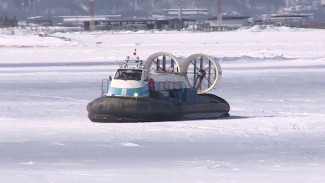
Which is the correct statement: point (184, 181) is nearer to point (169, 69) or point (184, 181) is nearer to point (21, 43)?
point (169, 69)

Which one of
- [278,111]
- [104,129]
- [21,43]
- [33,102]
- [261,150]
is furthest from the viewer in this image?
[21,43]

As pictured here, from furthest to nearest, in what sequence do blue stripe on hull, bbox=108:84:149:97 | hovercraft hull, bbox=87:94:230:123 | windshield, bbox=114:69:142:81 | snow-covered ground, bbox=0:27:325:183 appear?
1. windshield, bbox=114:69:142:81
2. blue stripe on hull, bbox=108:84:149:97
3. hovercraft hull, bbox=87:94:230:123
4. snow-covered ground, bbox=0:27:325:183

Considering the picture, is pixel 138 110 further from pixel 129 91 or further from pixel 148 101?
pixel 129 91

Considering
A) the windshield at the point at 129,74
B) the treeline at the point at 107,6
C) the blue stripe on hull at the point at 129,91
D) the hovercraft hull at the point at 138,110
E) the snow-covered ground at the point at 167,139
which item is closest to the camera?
the snow-covered ground at the point at 167,139

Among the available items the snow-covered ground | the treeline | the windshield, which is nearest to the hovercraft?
the windshield

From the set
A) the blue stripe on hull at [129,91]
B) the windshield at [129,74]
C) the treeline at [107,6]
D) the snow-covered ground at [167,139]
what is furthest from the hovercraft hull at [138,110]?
the treeline at [107,6]

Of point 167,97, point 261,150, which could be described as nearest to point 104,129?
point 167,97

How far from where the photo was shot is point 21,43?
153 feet

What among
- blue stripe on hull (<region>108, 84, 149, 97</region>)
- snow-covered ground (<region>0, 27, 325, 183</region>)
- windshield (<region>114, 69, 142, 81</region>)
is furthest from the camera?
windshield (<region>114, 69, 142, 81</region>)

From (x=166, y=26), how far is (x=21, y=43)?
115ft

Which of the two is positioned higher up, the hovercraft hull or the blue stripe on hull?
the blue stripe on hull

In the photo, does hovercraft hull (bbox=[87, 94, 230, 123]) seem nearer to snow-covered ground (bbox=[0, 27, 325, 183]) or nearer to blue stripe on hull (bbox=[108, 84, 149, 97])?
blue stripe on hull (bbox=[108, 84, 149, 97])

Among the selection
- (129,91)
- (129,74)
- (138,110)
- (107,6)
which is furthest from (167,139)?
(107,6)

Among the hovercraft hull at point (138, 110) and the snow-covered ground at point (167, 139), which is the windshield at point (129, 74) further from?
the snow-covered ground at point (167, 139)
